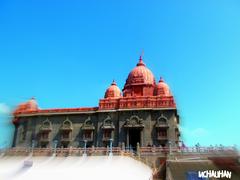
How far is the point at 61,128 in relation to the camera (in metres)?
36.2

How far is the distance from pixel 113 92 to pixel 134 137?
26.4ft

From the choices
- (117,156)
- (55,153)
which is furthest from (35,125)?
(117,156)

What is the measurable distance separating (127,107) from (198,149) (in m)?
11.4

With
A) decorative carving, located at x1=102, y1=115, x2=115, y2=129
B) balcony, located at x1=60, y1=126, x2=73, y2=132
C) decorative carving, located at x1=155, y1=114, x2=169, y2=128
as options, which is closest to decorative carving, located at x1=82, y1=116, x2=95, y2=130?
decorative carving, located at x1=102, y1=115, x2=115, y2=129

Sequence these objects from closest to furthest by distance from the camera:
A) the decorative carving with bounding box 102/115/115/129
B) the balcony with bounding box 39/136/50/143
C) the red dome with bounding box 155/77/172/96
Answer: the decorative carving with bounding box 102/115/115/129 < the balcony with bounding box 39/136/50/143 < the red dome with bounding box 155/77/172/96

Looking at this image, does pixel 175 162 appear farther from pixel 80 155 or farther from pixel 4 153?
pixel 4 153

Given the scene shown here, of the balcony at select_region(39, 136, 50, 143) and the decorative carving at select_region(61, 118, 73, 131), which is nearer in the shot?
the decorative carving at select_region(61, 118, 73, 131)

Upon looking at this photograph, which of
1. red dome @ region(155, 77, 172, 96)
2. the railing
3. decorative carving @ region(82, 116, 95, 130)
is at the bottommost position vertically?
the railing

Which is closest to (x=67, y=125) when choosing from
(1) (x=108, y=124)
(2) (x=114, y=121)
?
(1) (x=108, y=124)

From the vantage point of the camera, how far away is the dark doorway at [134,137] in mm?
33594

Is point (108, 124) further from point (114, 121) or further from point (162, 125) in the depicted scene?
point (162, 125)

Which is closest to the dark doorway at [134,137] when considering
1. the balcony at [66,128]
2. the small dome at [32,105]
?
the balcony at [66,128]

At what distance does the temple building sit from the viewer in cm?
3284

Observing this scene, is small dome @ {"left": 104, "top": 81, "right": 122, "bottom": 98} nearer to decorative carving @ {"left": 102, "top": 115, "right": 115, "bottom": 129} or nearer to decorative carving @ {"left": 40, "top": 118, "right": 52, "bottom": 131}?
decorative carving @ {"left": 102, "top": 115, "right": 115, "bottom": 129}
